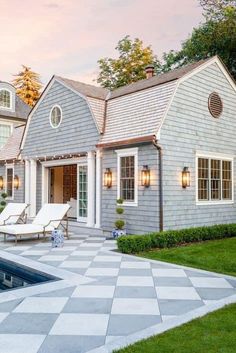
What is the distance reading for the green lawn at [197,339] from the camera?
3514mm

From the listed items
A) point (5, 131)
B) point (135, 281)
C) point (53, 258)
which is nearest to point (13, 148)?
point (5, 131)

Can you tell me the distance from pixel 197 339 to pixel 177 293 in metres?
1.80

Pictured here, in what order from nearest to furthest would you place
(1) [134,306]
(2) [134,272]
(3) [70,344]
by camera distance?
1. (3) [70,344]
2. (1) [134,306]
3. (2) [134,272]

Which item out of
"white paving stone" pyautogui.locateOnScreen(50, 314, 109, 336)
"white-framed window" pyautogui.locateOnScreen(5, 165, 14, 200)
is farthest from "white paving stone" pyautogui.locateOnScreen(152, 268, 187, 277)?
"white-framed window" pyautogui.locateOnScreen(5, 165, 14, 200)

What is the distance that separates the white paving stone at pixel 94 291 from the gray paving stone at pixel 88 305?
199mm

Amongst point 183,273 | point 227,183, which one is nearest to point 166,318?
point 183,273

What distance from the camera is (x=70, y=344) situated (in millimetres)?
3682

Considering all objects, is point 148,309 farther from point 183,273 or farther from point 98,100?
point 98,100

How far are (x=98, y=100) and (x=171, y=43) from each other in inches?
649

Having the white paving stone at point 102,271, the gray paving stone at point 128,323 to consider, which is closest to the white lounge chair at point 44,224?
the white paving stone at point 102,271

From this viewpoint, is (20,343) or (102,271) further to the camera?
(102,271)

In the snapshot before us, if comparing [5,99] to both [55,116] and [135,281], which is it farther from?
[135,281]

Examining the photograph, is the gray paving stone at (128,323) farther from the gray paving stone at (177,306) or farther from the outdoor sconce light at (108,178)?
the outdoor sconce light at (108,178)

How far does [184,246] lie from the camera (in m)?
10.3
